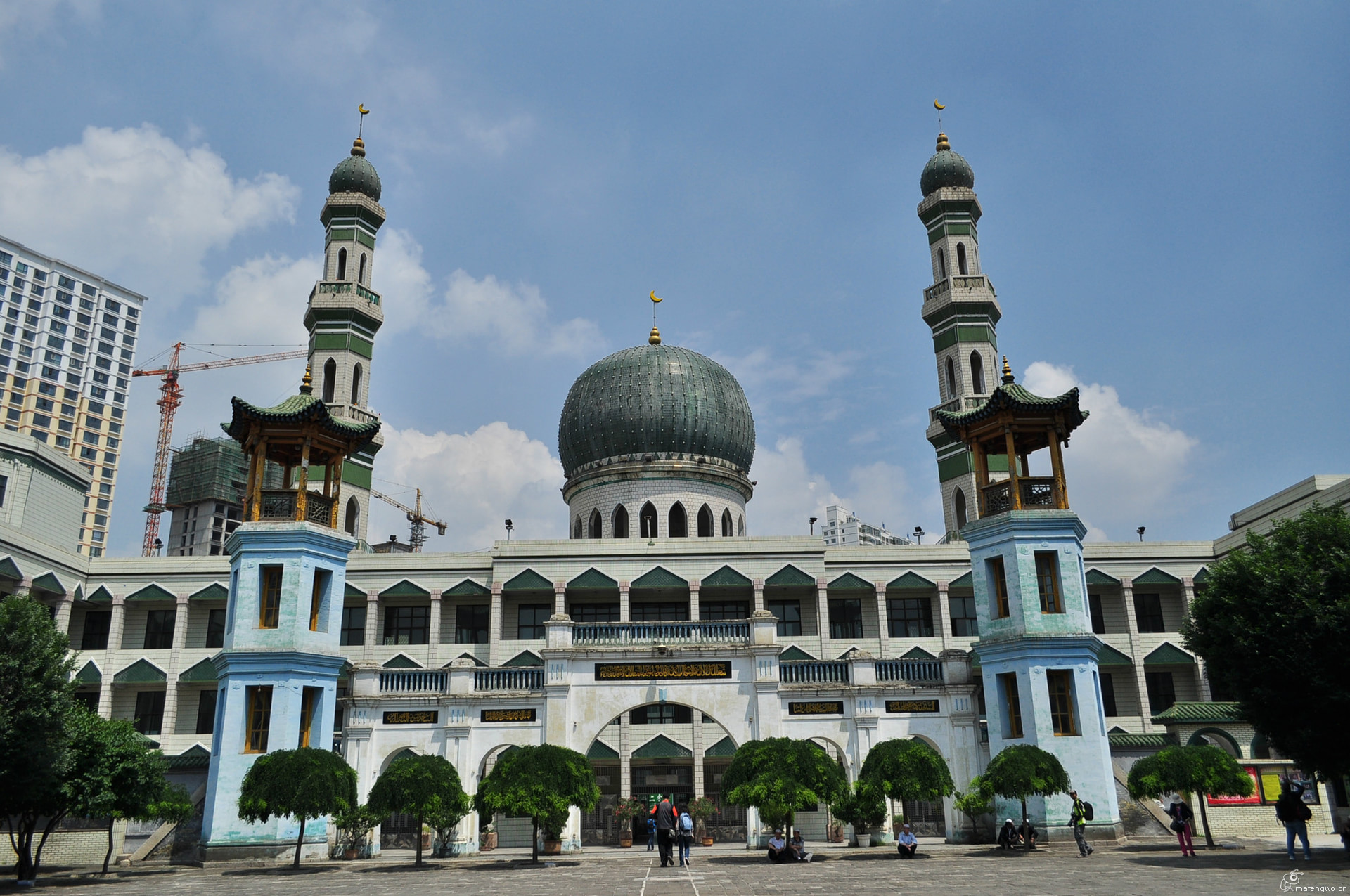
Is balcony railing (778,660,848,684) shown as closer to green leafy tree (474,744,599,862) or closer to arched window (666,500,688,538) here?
green leafy tree (474,744,599,862)

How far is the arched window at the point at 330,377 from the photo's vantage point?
2056 inches

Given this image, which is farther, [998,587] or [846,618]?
[846,618]

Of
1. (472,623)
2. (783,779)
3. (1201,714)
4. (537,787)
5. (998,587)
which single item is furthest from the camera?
(472,623)

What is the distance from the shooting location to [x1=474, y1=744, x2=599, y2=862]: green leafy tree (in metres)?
24.2

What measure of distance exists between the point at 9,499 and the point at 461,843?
30078mm

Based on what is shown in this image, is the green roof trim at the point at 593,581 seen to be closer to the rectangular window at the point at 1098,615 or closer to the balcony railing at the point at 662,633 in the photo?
the balcony railing at the point at 662,633

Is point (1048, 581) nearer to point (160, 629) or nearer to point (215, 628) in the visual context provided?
point (215, 628)

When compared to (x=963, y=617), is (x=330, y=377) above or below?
above

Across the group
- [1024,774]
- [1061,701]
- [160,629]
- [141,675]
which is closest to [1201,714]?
[1061,701]

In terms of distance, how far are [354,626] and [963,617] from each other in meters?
27.7

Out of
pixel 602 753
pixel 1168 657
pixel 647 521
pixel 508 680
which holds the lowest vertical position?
pixel 602 753

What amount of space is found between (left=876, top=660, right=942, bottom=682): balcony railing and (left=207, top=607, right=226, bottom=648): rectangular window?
99.9 feet

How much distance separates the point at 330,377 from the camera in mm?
52719

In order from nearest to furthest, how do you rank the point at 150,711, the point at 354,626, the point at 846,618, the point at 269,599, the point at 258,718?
the point at 258,718, the point at 269,599, the point at 150,711, the point at 354,626, the point at 846,618
